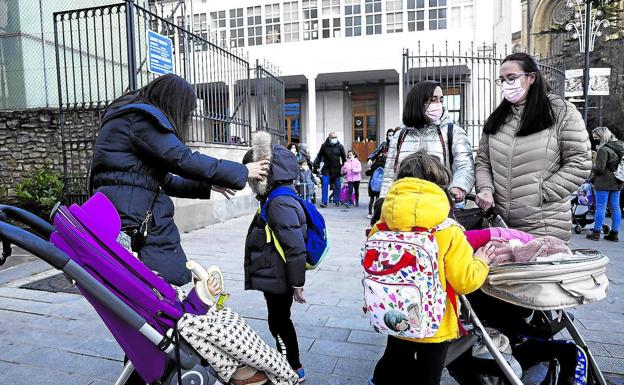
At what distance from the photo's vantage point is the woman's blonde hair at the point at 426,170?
227 cm

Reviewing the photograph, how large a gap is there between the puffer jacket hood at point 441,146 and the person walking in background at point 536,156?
34 cm

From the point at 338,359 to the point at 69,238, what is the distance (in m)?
2.07

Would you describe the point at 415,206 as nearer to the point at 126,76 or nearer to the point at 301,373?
the point at 301,373

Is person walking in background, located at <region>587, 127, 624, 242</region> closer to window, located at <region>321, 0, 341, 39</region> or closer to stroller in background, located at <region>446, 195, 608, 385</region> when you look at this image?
stroller in background, located at <region>446, 195, 608, 385</region>

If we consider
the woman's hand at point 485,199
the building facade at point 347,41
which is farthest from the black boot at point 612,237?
the building facade at point 347,41

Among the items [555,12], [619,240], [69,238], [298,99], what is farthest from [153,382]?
[555,12]

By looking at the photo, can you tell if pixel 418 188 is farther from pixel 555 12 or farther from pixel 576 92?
pixel 555 12

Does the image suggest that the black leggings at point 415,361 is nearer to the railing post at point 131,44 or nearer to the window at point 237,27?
the railing post at point 131,44

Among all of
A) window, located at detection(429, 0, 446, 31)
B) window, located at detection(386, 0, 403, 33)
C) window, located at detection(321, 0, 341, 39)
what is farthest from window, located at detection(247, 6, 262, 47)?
window, located at detection(429, 0, 446, 31)

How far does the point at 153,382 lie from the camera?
6.05ft

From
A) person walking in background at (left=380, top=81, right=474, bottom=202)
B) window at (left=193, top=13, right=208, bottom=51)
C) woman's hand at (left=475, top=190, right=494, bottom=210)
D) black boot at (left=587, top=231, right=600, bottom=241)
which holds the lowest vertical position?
black boot at (left=587, top=231, right=600, bottom=241)

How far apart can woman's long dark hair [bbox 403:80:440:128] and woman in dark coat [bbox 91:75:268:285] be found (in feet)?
4.46

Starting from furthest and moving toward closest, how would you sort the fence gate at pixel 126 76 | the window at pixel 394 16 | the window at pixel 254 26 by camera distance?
the window at pixel 254 26 < the window at pixel 394 16 < the fence gate at pixel 126 76

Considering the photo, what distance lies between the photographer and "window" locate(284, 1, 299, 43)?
840 inches
